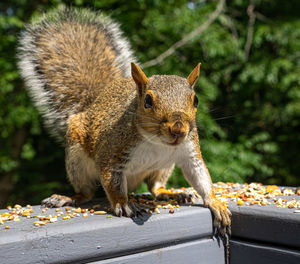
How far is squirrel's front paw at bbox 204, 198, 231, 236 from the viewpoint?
4.11ft

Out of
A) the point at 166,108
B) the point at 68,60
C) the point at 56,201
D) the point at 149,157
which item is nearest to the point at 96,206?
the point at 56,201

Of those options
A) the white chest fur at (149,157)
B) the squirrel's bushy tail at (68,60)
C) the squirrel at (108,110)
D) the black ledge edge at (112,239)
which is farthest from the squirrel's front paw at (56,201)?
the squirrel's bushy tail at (68,60)

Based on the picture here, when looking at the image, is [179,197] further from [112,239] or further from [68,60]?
[68,60]

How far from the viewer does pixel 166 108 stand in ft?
3.70

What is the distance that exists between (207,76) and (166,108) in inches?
64.7

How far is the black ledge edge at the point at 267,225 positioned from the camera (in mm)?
1105

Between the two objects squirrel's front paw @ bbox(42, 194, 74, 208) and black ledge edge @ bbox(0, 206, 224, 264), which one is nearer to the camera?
black ledge edge @ bbox(0, 206, 224, 264)

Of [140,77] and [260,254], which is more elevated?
[140,77]

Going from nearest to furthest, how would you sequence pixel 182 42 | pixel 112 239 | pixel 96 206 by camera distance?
pixel 112 239 < pixel 96 206 < pixel 182 42

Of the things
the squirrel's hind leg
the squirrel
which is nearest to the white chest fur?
the squirrel

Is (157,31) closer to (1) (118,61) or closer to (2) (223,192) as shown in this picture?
(1) (118,61)

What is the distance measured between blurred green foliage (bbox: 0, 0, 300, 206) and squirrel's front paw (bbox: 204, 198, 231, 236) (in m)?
1.07

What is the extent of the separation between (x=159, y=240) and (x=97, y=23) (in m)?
1.41

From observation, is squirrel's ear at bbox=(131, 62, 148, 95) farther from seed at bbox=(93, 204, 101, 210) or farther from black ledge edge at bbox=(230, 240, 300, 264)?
black ledge edge at bbox=(230, 240, 300, 264)
